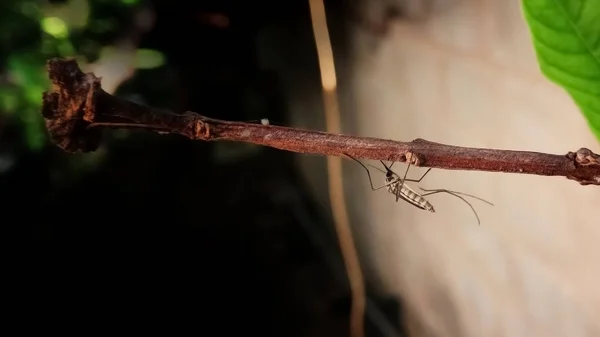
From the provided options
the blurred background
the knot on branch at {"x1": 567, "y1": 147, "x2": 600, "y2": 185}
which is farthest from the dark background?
the knot on branch at {"x1": 567, "y1": 147, "x2": 600, "y2": 185}

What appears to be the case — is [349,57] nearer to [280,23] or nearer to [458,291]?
[280,23]

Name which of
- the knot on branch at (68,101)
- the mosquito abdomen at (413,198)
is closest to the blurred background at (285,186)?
the mosquito abdomen at (413,198)

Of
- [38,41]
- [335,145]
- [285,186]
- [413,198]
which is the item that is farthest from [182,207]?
[335,145]

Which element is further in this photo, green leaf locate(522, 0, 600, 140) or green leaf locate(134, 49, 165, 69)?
green leaf locate(134, 49, 165, 69)

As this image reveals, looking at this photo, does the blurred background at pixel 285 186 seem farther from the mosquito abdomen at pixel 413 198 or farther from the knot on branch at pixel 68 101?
the knot on branch at pixel 68 101

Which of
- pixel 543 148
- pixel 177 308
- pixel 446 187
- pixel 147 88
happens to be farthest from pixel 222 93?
pixel 543 148

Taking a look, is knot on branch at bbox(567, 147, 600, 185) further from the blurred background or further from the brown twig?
the blurred background
